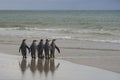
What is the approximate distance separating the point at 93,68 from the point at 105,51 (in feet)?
26.8

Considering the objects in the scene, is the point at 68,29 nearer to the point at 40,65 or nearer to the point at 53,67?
the point at 40,65

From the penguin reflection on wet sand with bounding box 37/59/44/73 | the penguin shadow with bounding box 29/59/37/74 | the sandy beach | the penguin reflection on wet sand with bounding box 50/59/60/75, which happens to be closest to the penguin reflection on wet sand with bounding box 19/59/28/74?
the penguin shadow with bounding box 29/59/37/74

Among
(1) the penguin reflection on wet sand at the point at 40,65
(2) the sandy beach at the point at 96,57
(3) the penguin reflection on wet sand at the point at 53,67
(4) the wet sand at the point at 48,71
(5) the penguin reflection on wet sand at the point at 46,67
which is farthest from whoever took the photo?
(2) the sandy beach at the point at 96,57

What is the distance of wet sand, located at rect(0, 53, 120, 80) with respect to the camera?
16.3 m

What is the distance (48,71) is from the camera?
1800 centimetres

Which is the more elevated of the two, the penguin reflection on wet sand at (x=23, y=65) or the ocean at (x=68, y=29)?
the penguin reflection on wet sand at (x=23, y=65)

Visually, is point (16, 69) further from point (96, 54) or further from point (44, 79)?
point (96, 54)

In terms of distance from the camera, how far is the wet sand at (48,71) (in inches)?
643

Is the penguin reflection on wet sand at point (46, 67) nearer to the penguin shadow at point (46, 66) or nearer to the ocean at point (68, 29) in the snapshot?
the penguin shadow at point (46, 66)

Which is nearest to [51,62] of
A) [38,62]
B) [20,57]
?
[38,62]

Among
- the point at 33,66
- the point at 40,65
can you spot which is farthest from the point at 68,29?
the point at 33,66

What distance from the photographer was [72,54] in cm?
2505

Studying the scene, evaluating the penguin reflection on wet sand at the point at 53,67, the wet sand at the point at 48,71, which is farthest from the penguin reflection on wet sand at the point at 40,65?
the penguin reflection on wet sand at the point at 53,67

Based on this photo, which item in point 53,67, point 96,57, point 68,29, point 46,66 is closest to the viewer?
point 53,67
